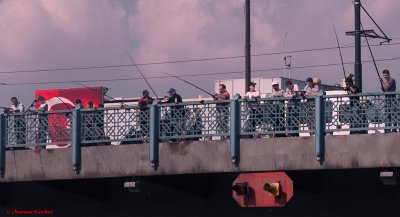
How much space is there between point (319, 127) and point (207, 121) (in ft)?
8.16

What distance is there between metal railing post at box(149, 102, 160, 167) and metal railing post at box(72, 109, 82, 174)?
1.82 metres

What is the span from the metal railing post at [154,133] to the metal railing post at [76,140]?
1.82 meters

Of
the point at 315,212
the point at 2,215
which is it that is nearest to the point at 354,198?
the point at 315,212

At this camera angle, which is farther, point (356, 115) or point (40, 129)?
point (40, 129)

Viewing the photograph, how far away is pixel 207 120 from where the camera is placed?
22188 millimetres

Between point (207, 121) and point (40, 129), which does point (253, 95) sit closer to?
point (207, 121)

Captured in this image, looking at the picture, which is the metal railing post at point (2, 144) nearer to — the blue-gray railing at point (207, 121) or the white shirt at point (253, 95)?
the blue-gray railing at point (207, 121)

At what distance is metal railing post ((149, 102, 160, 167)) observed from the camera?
74.0ft

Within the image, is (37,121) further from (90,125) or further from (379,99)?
(379,99)

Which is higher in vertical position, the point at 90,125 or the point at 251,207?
the point at 90,125

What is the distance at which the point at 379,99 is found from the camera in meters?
20.4

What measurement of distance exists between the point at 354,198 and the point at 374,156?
1805mm

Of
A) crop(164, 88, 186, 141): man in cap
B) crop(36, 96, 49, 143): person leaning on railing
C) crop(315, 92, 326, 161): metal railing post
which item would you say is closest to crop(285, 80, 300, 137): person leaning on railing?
crop(315, 92, 326, 161): metal railing post

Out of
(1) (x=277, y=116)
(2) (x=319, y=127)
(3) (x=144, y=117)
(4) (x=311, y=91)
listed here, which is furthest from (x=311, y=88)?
(3) (x=144, y=117)
